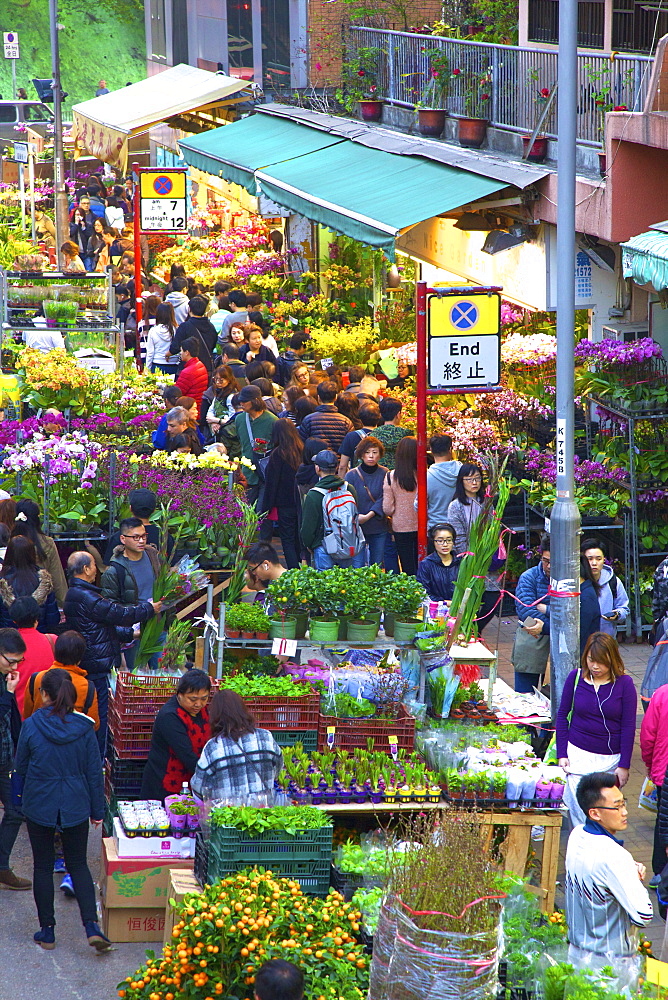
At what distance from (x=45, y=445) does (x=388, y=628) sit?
158 inches

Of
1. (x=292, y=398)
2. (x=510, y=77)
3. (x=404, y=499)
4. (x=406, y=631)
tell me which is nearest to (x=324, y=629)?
(x=406, y=631)

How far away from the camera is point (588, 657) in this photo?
7.40m

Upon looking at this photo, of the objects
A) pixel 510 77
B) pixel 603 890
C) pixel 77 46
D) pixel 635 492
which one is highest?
pixel 77 46

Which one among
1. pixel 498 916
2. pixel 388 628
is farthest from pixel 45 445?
pixel 498 916

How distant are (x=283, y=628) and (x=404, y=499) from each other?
126 inches

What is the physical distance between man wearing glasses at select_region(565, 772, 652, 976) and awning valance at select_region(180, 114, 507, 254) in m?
7.24

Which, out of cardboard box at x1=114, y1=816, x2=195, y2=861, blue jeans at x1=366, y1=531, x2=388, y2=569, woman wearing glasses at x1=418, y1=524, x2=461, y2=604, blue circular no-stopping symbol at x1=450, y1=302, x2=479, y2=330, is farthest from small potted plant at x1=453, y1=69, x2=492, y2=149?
cardboard box at x1=114, y1=816, x2=195, y2=861

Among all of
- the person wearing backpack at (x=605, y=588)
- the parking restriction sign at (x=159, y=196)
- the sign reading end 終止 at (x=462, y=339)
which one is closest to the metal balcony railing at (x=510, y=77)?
the sign reading end 終止 at (x=462, y=339)

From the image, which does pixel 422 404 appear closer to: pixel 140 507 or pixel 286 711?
pixel 140 507

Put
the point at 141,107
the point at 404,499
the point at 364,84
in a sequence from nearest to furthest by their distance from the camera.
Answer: the point at 404,499, the point at 364,84, the point at 141,107

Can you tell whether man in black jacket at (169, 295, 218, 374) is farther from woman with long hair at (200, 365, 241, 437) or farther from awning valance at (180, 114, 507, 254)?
woman with long hair at (200, 365, 241, 437)

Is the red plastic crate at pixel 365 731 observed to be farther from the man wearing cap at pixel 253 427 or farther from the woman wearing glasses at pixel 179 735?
the man wearing cap at pixel 253 427

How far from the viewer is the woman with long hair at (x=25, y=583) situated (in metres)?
8.90

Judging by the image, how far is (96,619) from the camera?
8492mm
